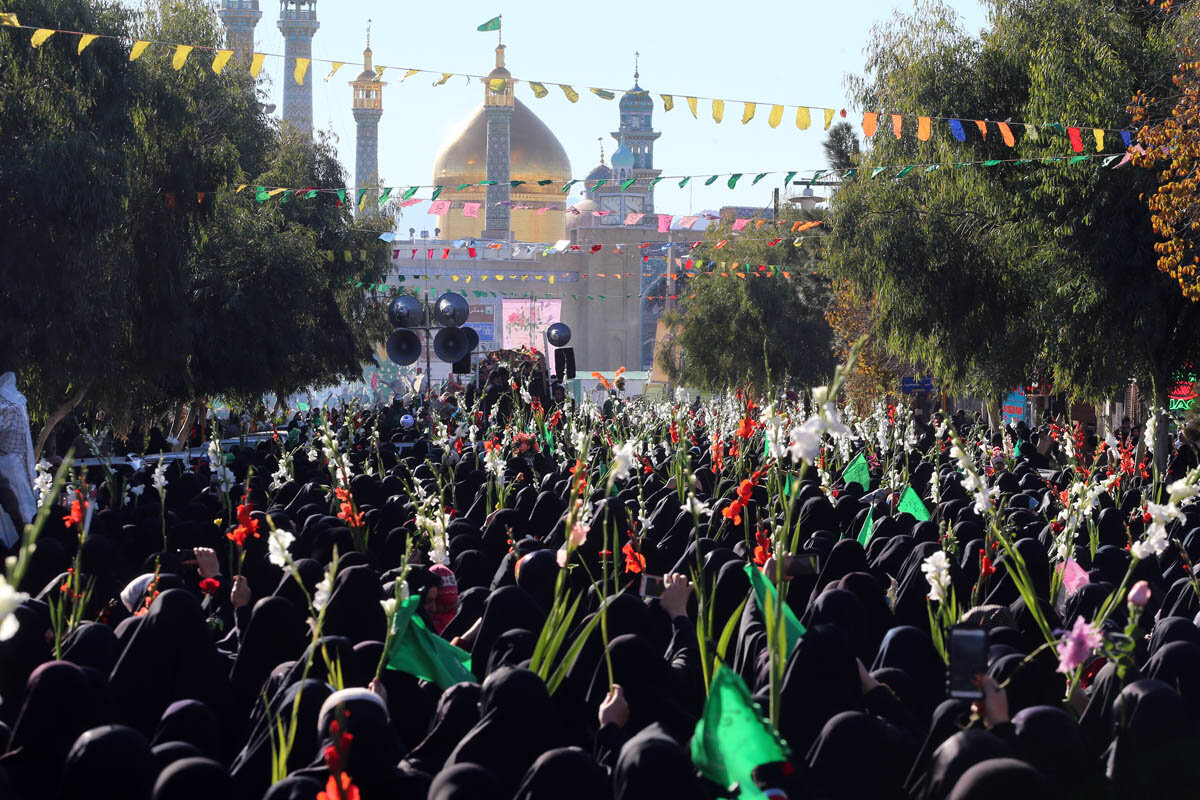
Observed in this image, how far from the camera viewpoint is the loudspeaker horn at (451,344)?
29906mm

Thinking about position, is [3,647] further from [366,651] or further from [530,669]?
[530,669]

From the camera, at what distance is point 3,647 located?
577cm

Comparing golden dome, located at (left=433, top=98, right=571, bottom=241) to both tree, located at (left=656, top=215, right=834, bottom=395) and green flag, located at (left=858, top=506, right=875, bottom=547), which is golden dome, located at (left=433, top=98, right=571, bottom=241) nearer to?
tree, located at (left=656, top=215, right=834, bottom=395)

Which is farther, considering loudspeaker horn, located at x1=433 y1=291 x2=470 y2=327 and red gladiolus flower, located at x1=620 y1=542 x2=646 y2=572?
loudspeaker horn, located at x1=433 y1=291 x2=470 y2=327

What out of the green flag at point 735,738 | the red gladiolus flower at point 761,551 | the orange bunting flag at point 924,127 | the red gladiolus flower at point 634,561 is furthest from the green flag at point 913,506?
the green flag at point 735,738

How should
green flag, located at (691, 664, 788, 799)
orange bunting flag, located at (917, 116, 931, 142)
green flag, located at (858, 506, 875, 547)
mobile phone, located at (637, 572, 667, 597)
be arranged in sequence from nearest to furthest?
green flag, located at (691, 664, 788, 799)
mobile phone, located at (637, 572, 667, 597)
green flag, located at (858, 506, 875, 547)
orange bunting flag, located at (917, 116, 931, 142)

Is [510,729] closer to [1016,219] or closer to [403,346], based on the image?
[1016,219]

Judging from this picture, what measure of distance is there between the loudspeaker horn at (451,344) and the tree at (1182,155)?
1691 centimetres

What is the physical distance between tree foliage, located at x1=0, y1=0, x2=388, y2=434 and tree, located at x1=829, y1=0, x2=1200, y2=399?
833 centimetres

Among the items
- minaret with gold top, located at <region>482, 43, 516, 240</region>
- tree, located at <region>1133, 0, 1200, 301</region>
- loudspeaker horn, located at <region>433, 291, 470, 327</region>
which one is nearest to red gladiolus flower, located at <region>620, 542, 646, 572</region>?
tree, located at <region>1133, 0, 1200, 301</region>

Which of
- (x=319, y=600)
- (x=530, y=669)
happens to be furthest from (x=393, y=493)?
(x=319, y=600)

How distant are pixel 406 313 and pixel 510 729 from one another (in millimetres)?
25962

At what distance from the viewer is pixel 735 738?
412 centimetres

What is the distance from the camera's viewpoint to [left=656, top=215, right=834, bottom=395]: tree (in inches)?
1555
